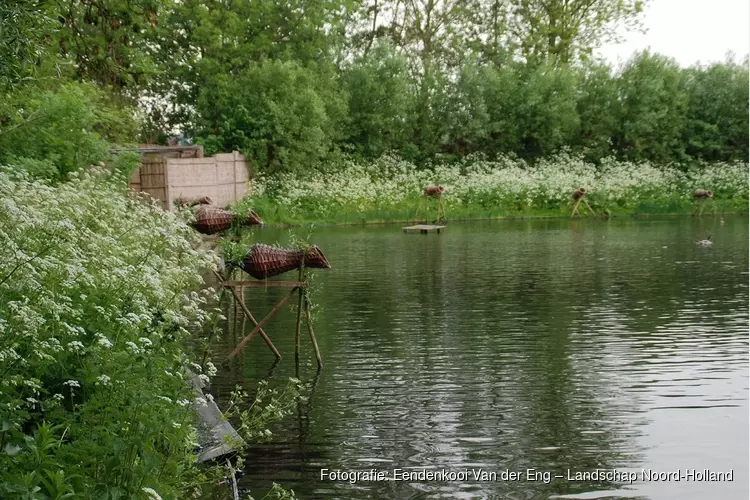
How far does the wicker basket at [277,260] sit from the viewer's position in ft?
36.9

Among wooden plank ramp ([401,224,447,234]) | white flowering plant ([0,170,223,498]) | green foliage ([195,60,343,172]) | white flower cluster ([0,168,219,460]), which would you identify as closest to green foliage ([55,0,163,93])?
wooden plank ramp ([401,224,447,234])

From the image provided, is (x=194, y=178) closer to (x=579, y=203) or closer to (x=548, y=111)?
(x=579, y=203)

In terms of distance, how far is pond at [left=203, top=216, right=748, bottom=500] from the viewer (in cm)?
764

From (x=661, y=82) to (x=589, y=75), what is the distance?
11.3 ft

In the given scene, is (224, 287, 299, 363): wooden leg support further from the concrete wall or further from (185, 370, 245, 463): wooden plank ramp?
the concrete wall

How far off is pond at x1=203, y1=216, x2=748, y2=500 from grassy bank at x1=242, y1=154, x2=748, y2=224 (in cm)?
1766

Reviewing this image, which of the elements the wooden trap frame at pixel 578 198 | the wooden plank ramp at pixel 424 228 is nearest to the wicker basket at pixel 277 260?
the wooden plank ramp at pixel 424 228

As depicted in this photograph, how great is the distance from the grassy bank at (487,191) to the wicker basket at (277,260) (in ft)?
86.6

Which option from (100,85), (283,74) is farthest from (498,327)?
(283,74)

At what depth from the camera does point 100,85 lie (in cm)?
3759

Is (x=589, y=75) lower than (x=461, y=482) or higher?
higher

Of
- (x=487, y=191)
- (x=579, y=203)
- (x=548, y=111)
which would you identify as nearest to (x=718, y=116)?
(x=548, y=111)

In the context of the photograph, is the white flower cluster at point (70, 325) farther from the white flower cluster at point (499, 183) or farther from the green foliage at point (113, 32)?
the white flower cluster at point (499, 183)

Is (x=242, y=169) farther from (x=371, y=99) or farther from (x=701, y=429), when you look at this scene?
(x=701, y=429)
